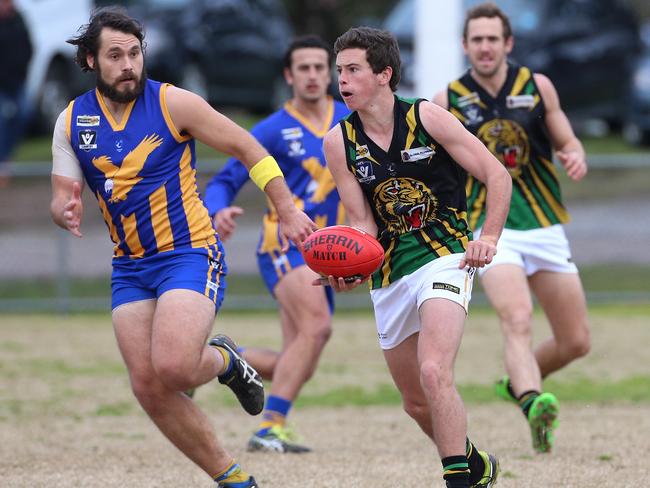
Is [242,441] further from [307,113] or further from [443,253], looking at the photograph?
[443,253]

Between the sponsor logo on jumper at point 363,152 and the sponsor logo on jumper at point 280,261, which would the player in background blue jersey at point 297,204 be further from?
the sponsor logo on jumper at point 363,152

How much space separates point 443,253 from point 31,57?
1279 centimetres

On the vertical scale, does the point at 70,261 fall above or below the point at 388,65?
below

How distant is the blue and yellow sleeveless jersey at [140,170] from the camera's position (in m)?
6.22

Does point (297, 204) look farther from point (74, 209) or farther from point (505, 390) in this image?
point (74, 209)

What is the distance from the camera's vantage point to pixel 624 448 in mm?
7867

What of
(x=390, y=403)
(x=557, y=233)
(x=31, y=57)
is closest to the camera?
(x=557, y=233)

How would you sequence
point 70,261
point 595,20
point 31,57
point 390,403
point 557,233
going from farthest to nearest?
point 595,20, point 31,57, point 70,261, point 390,403, point 557,233

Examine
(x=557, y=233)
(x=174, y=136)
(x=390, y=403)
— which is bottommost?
(x=390, y=403)

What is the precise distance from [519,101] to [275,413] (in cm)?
247

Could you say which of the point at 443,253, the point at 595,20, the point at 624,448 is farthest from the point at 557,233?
the point at 595,20

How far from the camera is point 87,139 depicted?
6258mm

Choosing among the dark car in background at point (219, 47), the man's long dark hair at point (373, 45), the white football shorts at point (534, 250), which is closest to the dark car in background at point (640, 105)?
the dark car in background at point (219, 47)

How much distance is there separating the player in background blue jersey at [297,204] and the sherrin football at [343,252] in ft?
7.20
